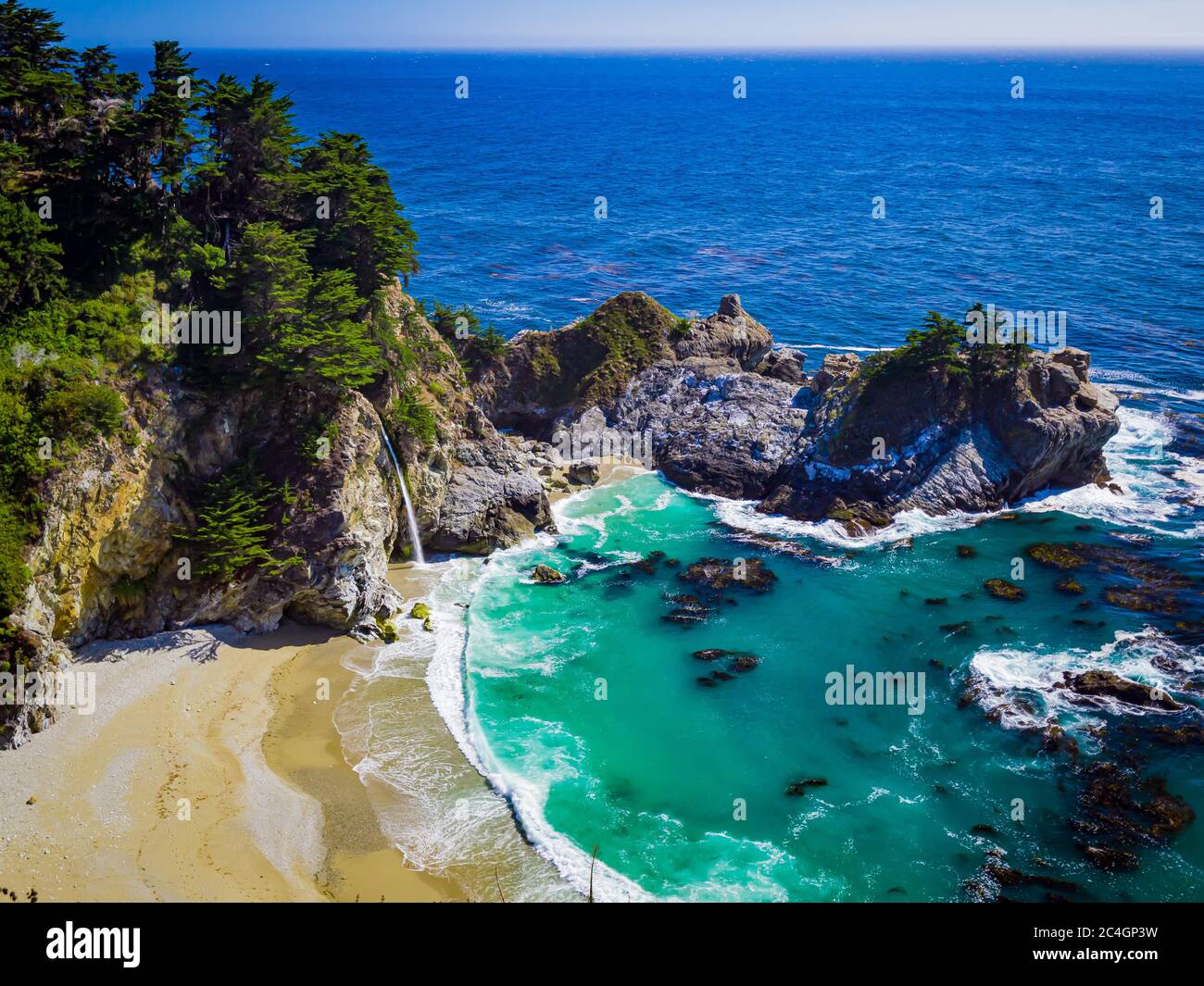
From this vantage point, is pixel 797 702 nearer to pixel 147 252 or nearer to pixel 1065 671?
pixel 1065 671

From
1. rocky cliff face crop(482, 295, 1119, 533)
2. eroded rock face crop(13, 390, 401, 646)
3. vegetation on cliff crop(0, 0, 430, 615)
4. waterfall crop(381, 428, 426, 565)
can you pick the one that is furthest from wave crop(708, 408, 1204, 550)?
vegetation on cliff crop(0, 0, 430, 615)

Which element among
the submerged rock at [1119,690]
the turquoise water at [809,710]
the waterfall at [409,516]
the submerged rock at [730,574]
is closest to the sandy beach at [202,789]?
the turquoise water at [809,710]

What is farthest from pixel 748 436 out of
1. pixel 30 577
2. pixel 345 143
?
pixel 30 577

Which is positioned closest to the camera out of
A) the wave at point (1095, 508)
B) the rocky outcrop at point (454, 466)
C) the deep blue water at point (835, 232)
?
the rocky outcrop at point (454, 466)

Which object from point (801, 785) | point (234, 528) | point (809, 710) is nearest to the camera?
point (801, 785)

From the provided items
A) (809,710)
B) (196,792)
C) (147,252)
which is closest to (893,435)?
(809,710)

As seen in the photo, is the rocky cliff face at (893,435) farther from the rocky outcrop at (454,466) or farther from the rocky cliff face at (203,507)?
the rocky cliff face at (203,507)
